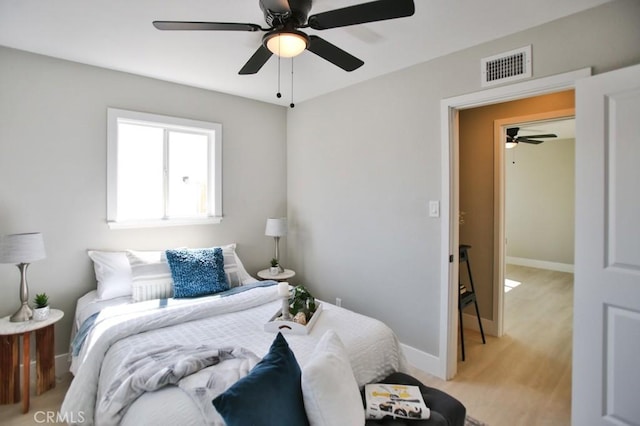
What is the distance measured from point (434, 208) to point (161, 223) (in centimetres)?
255

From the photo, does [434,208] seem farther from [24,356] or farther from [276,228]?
[24,356]

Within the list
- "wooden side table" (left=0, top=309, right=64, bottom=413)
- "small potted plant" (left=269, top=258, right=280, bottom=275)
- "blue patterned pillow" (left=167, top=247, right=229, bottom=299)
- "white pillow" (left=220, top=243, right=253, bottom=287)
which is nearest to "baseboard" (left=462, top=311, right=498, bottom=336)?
"small potted plant" (left=269, top=258, right=280, bottom=275)

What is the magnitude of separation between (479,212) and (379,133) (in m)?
1.56

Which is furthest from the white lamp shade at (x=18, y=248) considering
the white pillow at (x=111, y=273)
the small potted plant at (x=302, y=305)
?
the small potted plant at (x=302, y=305)

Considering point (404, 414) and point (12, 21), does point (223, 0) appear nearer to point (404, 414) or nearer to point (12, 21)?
point (12, 21)

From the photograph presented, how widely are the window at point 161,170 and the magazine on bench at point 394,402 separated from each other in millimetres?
2513

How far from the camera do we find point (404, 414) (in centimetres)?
141

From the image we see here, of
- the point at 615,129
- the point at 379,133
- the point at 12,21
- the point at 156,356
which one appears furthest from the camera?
the point at 379,133

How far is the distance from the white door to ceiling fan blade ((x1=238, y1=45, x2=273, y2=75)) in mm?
1871

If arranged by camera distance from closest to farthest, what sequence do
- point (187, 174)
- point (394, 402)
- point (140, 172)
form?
1. point (394, 402)
2. point (140, 172)
3. point (187, 174)

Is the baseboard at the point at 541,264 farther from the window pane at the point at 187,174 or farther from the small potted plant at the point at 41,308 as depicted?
the small potted plant at the point at 41,308

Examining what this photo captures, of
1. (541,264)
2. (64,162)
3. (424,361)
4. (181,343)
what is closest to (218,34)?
(64,162)

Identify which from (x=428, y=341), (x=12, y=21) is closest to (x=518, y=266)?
(x=428, y=341)

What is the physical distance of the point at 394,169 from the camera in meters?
2.95
